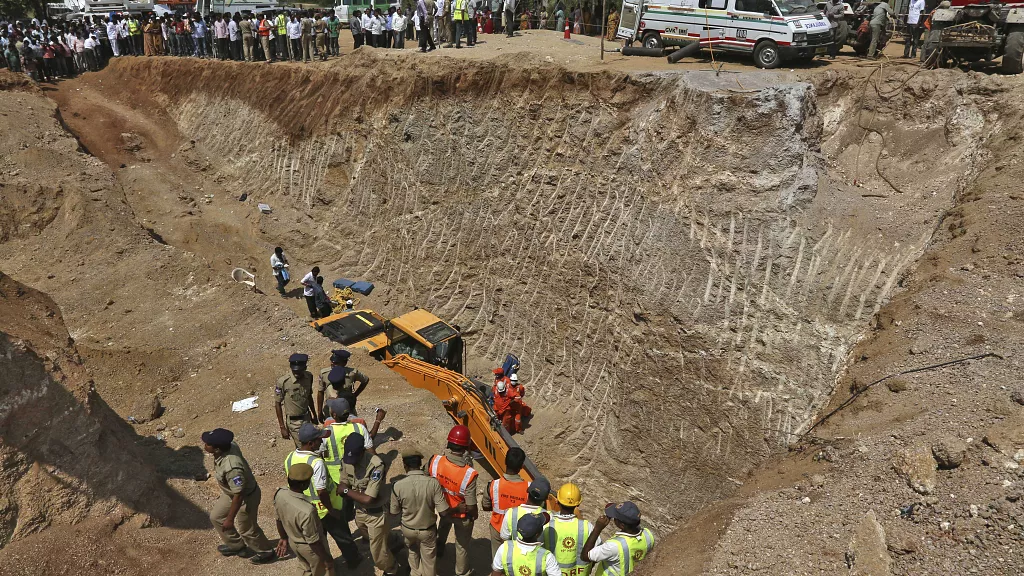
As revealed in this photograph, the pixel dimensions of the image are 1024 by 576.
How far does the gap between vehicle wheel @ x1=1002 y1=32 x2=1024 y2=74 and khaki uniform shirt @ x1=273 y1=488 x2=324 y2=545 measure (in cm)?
1360

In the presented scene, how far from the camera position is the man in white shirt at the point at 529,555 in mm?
5215

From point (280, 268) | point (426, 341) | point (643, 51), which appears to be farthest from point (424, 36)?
point (426, 341)

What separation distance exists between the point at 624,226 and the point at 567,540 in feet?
26.6

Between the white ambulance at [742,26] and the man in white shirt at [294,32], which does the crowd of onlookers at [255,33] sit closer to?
the man in white shirt at [294,32]

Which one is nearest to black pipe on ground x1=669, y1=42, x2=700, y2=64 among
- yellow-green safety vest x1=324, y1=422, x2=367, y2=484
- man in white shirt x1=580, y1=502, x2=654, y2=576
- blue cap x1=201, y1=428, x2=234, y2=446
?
yellow-green safety vest x1=324, y1=422, x2=367, y2=484

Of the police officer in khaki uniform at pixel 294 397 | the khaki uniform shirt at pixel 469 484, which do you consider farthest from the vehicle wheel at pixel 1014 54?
the police officer in khaki uniform at pixel 294 397

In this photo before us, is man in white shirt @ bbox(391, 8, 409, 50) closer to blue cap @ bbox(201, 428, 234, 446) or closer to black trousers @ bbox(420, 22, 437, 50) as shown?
black trousers @ bbox(420, 22, 437, 50)

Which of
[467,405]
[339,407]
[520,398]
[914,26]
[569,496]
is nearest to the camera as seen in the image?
[569,496]

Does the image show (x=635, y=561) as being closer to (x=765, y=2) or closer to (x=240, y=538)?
(x=240, y=538)

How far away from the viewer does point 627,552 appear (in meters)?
5.46

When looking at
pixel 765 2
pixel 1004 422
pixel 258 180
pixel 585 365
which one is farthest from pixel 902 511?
pixel 258 180

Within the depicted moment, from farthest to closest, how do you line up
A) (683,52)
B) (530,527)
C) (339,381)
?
1. (683,52)
2. (339,381)
3. (530,527)

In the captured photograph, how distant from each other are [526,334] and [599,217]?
3.52 metres

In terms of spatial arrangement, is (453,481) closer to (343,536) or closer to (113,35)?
(343,536)
